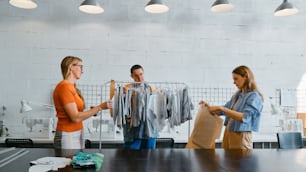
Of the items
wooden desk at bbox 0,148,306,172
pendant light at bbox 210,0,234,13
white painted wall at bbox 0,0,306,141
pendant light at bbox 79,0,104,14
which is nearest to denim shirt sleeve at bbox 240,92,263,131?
wooden desk at bbox 0,148,306,172

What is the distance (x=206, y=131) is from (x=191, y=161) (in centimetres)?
92

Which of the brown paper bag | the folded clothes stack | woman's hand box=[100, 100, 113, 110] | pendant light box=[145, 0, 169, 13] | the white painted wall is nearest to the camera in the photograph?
the folded clothes stack

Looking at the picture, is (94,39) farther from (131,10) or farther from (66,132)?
(66,132)

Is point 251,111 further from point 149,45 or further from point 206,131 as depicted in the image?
point 149,45

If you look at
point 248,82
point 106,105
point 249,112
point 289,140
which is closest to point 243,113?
point 249,112

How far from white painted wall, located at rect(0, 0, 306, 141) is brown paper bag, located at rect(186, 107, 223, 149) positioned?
4.97ft

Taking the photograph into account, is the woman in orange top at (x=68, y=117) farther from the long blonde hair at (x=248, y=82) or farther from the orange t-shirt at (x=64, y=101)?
the long blonde hair at (x=248, y=82)

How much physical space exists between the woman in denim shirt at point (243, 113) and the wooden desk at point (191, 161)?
44 centimetres

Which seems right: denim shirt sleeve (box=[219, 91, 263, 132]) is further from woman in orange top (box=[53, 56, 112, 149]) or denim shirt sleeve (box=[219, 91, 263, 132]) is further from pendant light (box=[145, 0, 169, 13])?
pendant light (box=[145, 0, 169, 13])

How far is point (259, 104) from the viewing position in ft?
7.29

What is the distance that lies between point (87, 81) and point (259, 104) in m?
2.49

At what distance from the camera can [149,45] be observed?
3834 mm

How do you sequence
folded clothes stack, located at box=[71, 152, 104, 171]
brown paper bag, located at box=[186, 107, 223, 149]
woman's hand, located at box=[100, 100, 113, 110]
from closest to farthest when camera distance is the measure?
folded clothes stack, located at box=[71, 152, 104, 171] → woman's hand, located at box=[100, 100, 113, 110] → brown paper bag, located at box=[186, 107, 223, 149]

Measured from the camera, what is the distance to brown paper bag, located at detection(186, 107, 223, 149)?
89.3 inches
